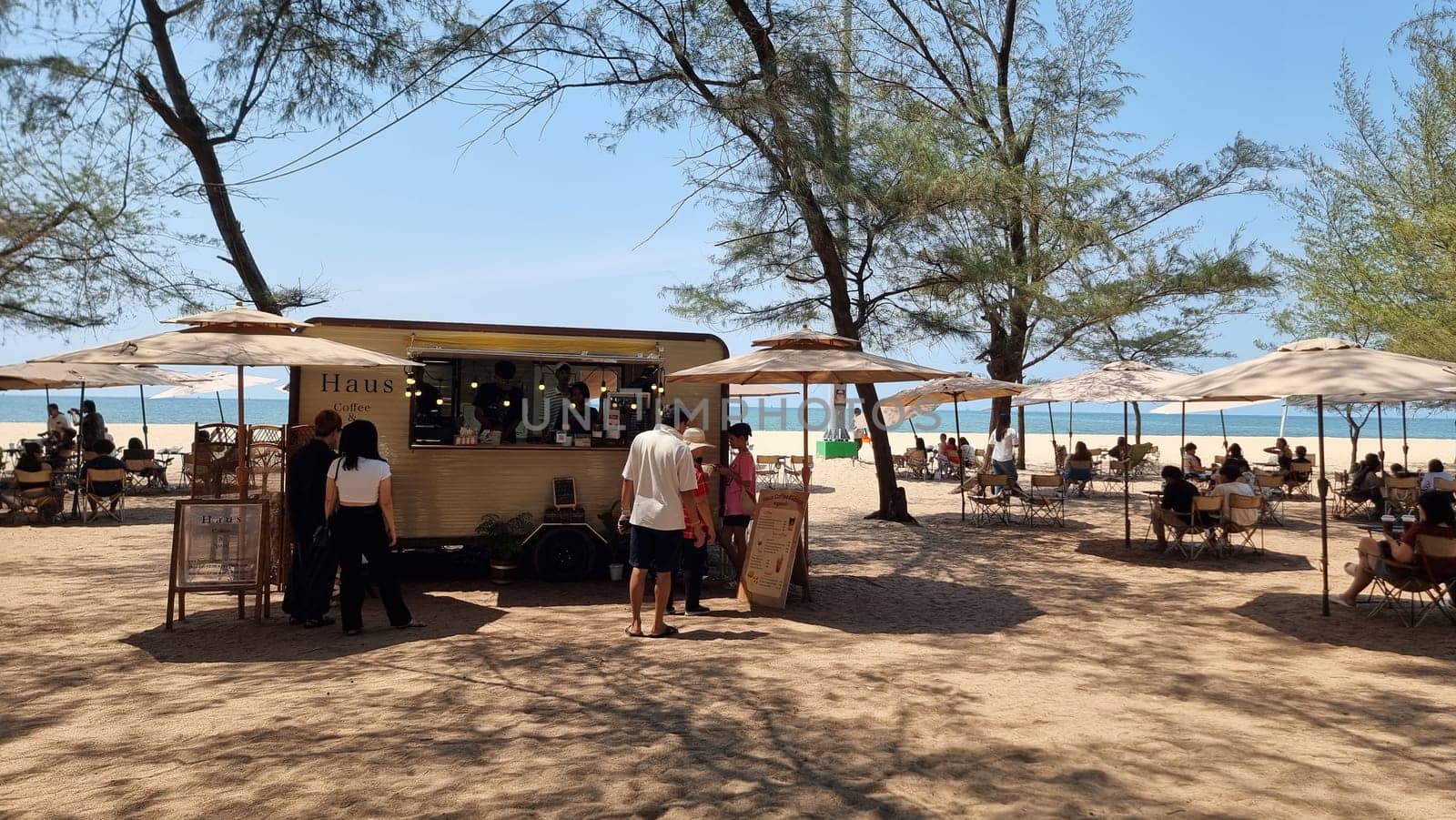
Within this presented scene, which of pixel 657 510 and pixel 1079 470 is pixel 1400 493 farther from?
pixel 657 510

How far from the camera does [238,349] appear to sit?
6535mm

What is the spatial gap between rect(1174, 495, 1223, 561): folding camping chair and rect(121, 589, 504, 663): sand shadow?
716 cm

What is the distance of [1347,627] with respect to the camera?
6.60m

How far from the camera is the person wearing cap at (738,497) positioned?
7.84 metres

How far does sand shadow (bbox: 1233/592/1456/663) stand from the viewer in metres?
6.06

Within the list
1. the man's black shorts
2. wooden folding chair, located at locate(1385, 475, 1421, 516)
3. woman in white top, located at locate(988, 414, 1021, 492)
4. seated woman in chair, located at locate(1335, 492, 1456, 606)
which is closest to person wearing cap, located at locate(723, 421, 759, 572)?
the man's black shorts

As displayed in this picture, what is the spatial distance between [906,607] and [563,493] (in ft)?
10.2

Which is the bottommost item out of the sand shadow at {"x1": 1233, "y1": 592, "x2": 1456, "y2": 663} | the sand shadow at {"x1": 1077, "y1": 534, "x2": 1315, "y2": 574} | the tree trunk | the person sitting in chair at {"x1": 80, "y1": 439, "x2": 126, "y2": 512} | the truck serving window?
the sand shadow at {"x1": 1233, "y1": 592, "x2": 1456, "y2": 663}

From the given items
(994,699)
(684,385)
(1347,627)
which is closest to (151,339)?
(684,385)

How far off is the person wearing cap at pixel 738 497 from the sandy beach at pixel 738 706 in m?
0.47

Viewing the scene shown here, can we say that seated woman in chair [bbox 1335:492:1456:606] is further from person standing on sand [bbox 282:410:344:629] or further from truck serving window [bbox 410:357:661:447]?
person standing on sand [bbox 282:410:344:629]

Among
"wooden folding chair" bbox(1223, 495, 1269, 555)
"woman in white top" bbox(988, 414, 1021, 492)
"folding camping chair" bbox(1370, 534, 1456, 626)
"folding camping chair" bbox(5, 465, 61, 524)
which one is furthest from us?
"woman in white top" bbox(988, 414, 1021, 492)

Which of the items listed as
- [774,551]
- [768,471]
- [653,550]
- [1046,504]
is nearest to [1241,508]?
[1046,504]

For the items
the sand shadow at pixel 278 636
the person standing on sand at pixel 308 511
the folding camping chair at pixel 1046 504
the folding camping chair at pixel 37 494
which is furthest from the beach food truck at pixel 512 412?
the folding camping chair at pixel 37 494
